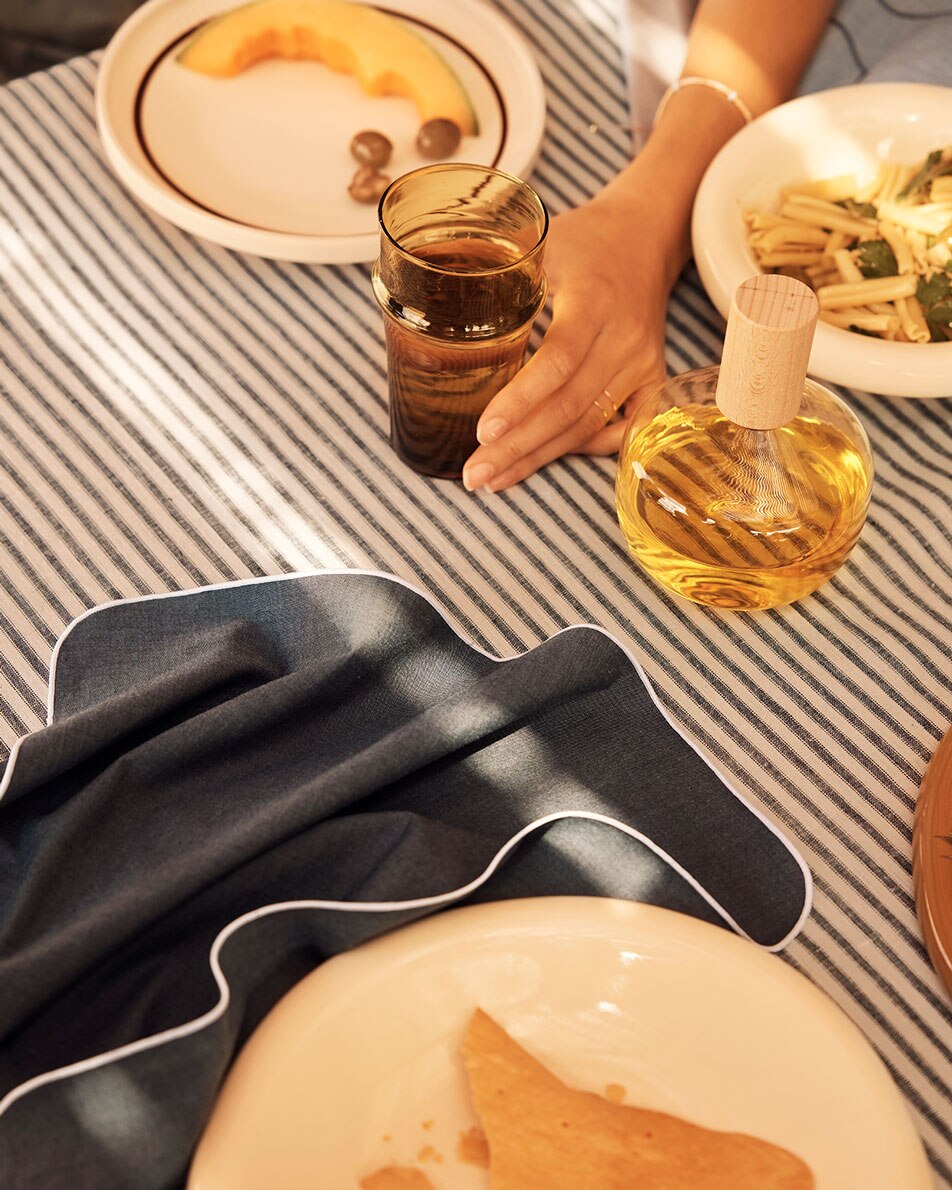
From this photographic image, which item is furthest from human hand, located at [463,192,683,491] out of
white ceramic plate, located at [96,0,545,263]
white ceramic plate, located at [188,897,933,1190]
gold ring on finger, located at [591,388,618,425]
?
white ceramic plate, located at [188,897,933,1190]

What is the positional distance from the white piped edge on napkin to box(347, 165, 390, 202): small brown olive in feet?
1.13

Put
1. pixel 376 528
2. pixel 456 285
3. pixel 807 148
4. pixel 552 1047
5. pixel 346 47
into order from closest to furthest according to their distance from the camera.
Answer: pixel 552 1047, pixel 456 285, pixel 376 528, pixel 807 148, pixel 346 47

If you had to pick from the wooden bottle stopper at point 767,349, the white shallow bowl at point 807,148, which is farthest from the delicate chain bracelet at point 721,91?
the wooden bottle stopper at point 767,349

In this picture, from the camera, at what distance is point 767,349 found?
2.19ft

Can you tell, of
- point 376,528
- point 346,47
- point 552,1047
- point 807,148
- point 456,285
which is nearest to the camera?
point 552,1047

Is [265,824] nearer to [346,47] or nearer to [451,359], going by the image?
[451,359]

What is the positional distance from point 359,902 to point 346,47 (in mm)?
739

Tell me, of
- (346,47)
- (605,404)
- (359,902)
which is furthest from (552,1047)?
(346,47)

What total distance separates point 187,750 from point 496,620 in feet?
0.70

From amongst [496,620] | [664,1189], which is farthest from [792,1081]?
[496,620]

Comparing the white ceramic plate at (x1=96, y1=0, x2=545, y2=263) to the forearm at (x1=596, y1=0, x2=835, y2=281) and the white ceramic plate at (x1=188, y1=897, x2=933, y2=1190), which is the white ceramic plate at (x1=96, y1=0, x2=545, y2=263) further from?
the white ceramic plate at (x1=188, y1=897, x2=933, y2=1190)

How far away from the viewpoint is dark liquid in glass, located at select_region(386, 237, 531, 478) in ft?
2.47

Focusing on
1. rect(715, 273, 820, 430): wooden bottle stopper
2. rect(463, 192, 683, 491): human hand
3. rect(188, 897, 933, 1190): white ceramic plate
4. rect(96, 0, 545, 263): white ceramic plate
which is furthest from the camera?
rect(96, 0, 545, 263): white ceramic plate

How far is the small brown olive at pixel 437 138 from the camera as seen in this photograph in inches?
39.8
